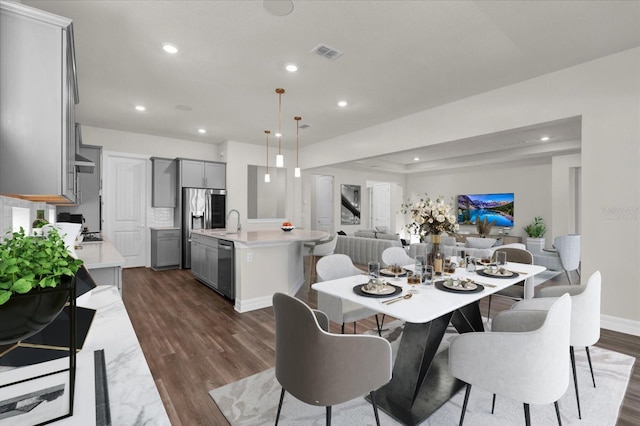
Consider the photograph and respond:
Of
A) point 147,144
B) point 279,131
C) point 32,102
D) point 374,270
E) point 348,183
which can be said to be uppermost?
point 279,131

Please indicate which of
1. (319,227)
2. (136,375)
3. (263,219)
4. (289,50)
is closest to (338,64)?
(289,50)

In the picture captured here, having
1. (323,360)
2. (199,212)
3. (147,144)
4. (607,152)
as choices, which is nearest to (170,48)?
(323,360)

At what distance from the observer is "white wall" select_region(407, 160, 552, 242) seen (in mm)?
7906

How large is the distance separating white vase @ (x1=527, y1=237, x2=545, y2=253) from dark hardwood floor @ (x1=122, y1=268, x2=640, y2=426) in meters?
3.34

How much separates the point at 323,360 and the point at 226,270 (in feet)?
10.0

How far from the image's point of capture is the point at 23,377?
27.9 inches

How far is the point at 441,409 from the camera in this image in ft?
6.54

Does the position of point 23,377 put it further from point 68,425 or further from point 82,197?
point 82,197

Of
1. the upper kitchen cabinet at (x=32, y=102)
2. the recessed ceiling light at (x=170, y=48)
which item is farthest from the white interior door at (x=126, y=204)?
the upper kitchen cabinet at (x=32, y=102)

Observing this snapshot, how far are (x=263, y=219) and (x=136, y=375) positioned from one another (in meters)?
6.69

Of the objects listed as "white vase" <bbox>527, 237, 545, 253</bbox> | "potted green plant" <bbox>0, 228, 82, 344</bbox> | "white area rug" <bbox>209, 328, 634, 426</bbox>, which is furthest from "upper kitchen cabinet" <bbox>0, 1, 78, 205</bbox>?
"white vase" <bbox>527, 237, 545, 253</bbox>

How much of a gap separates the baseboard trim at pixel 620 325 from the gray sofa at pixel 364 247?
298cm

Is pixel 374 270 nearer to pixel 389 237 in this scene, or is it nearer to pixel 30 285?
pixel 30 285

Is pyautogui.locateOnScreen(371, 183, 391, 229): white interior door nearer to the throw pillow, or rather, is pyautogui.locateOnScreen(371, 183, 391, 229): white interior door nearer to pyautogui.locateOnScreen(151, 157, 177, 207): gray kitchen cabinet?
the throw pillow
